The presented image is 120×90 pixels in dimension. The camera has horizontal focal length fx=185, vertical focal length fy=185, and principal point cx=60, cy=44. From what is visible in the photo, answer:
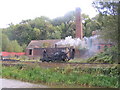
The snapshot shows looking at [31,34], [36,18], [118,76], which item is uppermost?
[36,18]

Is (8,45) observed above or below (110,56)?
above

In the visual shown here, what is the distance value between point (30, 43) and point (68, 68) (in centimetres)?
1232

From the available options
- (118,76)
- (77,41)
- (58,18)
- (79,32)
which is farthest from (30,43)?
(118,76)

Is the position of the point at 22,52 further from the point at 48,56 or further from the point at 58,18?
the point at 58,18

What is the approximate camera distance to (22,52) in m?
21.3

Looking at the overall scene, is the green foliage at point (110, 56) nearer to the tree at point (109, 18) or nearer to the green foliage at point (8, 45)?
the tree at point (109, 18)

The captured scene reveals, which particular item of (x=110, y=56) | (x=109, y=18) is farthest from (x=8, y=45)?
(x=109, y=18)

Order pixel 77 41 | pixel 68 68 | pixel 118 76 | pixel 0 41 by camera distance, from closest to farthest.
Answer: pixel 118 76 < pixel 68 68 < pixel 0 41 < pixel 77 41

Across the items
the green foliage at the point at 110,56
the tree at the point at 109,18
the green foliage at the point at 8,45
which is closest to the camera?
the tree at the point at 109,18

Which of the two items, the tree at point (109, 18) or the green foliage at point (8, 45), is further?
the green foliage at point (8, 45)

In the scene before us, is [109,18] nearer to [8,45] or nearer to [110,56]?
[110,56]

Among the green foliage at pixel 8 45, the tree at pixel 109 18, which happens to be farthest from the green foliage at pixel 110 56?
the green foliage at pixel 8 45

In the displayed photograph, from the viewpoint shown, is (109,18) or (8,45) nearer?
(109,18)

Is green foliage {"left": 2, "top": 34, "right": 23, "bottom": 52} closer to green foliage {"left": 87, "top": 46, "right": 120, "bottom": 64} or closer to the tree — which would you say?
green foliage {"left": 87, "top": 46, "right": 120, "bottom": 64}
